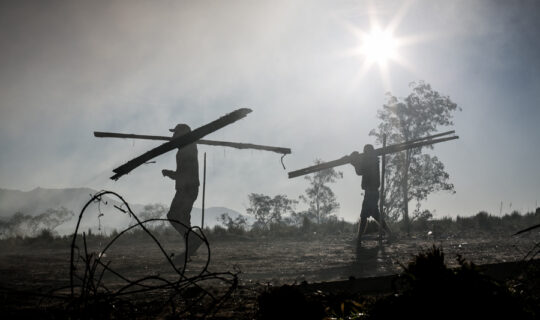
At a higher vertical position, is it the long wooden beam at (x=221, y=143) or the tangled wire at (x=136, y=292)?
the long wooden beam at (x=221, y=143)

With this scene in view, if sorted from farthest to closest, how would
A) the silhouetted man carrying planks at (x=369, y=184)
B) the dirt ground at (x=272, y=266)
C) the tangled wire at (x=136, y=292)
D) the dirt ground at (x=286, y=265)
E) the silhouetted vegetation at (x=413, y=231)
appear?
the silhouetted vegetation at (x=413, y=231) → the silhouetted man carrying planks at (x=369, y=184) → the dirt ground at (x=286, y=265) → the dirt ground at (x=272, y=266) → the tangled wire at (x=136, y=292)

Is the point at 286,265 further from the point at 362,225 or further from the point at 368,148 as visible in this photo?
the point at 368,148

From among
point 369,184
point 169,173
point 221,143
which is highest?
point 221,143

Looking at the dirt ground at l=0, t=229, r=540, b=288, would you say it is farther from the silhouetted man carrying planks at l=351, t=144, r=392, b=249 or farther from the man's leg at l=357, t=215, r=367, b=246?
the silhouetted man carrying planks at l=351, t=144, r=392, b=249

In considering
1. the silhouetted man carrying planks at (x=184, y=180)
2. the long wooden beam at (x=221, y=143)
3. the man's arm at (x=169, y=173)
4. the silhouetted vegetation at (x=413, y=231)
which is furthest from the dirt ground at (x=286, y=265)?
the silhouetted vegetation at (x=413, y=231)

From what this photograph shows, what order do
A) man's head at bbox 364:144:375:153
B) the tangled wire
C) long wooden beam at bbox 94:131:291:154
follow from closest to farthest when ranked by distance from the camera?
the tangled wire < long wooden beam at bbox 94:131:291:154 < man's head at bbox 364:144:375:153

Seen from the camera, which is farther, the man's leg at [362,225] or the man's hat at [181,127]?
the man's leg at [362,225]

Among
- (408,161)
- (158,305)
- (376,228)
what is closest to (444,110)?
(408,161)

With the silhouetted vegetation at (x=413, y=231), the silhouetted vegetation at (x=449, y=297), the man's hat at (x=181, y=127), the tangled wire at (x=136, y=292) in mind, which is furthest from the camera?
the silhouetted vegetation at (x=413, y=231)

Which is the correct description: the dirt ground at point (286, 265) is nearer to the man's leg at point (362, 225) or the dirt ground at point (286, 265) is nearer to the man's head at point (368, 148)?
the man's leg at point (362, 225)

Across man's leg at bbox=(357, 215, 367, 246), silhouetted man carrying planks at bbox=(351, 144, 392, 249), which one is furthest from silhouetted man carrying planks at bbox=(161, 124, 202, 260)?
silhouetted man carrying planks at bbox=(351, 144, 392, 249)

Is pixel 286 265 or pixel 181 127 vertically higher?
pixel 181 127

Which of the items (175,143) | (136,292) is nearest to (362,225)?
(175,143)

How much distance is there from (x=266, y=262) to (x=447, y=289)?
7222 mm
